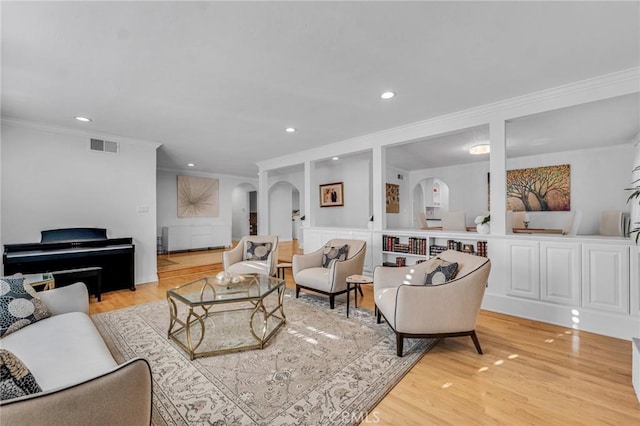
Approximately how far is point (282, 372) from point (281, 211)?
8392 mm

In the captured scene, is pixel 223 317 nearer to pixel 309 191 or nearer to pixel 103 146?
pixel 309 191

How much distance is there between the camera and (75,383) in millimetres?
926

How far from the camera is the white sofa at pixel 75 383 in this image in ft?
2.80

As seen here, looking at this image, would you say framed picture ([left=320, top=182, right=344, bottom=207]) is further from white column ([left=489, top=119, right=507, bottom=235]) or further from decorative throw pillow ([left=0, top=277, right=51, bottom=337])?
decorative throw pillow ([left=0, top=277, right=51, bottom=337])

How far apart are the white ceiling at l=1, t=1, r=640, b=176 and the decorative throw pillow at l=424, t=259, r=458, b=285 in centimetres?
176

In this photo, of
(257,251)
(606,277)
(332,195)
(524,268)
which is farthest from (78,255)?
(606,277)

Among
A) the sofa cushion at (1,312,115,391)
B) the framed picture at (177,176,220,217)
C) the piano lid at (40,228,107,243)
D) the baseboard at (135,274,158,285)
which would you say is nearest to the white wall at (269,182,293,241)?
the framed picture at (177,176,220,217)

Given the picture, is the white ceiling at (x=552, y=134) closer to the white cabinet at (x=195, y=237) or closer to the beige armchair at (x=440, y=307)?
the beige armchair at (x=440, y=307)

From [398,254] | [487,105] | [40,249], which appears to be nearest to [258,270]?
[398,254]

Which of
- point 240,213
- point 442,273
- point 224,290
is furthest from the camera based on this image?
point 240,213

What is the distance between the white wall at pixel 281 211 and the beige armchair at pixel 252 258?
5191 millimetres

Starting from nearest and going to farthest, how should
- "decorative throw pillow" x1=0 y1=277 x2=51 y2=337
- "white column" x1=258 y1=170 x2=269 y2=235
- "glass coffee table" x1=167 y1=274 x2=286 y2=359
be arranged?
1. "decorative throw pillow" x1=0 y1=277 x2=51 y2=337
2. "glass coffee table" x1=167 y1=274 x2=286 y2=359
3. "white column" x1=258 y1=170 x2=269 y2=235

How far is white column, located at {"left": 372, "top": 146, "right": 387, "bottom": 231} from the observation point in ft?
14.6

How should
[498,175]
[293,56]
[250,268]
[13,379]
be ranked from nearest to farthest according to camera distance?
[13,379] < [293,56] < [498,175] < [250,268]
